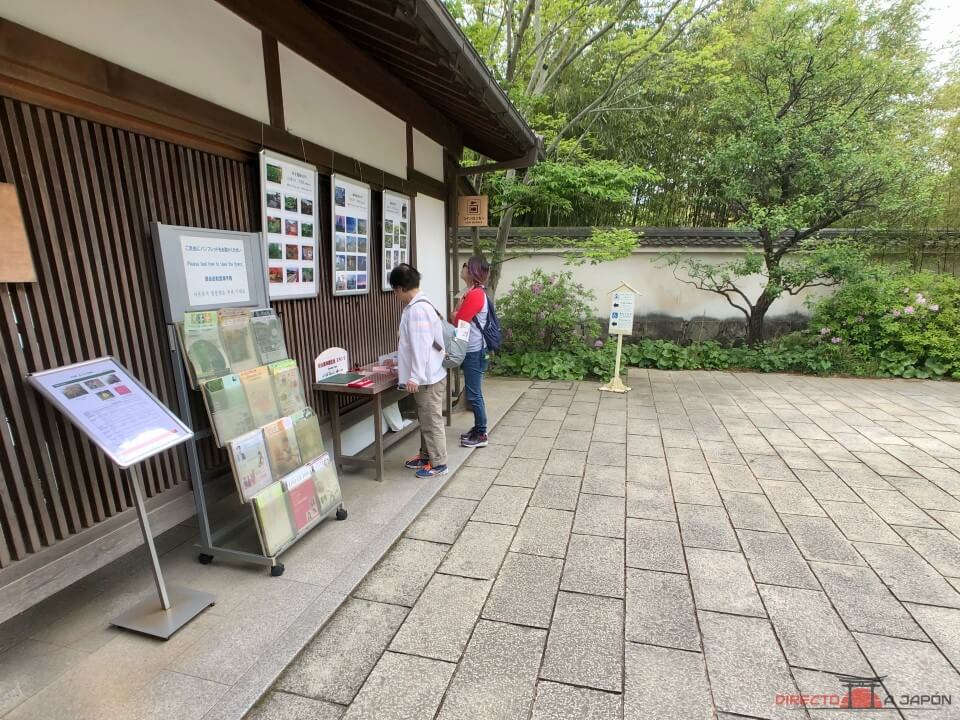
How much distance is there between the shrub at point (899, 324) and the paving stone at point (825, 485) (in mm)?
5489

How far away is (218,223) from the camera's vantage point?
122 inches

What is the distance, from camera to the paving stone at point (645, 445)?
505cm

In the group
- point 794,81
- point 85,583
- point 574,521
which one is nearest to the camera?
point 85,583

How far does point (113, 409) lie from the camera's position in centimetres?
220

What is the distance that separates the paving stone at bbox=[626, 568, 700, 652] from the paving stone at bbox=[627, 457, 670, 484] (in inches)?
58.3

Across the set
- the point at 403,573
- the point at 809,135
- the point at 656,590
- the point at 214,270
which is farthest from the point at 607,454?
the point at 809,135

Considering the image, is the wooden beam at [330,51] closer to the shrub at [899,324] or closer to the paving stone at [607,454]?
the paving stone at [607,454]

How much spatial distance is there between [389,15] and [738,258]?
916cm

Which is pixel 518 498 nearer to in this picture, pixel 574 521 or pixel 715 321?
pixel 574 521

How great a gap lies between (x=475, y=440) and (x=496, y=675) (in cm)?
314

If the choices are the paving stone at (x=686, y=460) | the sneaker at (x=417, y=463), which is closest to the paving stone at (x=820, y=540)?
the paving stone at (x=686, y=460)

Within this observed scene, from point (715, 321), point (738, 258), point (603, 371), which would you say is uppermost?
point (738, 258)

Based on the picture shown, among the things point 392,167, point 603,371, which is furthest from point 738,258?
point 392,167

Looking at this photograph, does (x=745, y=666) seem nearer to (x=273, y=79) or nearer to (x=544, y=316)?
(x=273, y=79)
